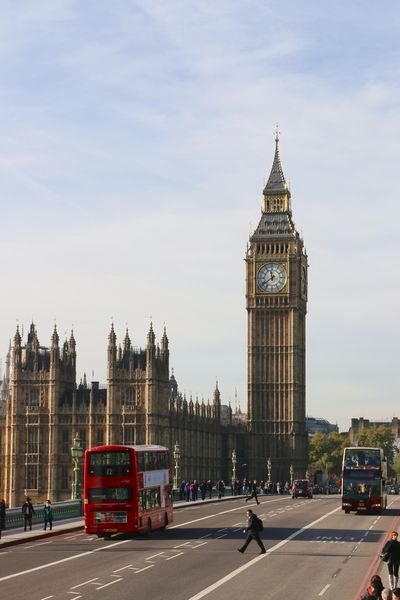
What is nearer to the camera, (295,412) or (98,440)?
(98,440)

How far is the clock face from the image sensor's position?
158875 mm

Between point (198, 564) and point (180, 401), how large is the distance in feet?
346

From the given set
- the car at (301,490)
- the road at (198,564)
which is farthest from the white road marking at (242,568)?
the car at (301,490)

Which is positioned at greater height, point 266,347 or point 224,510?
point 266,347

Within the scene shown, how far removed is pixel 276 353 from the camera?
159 metres

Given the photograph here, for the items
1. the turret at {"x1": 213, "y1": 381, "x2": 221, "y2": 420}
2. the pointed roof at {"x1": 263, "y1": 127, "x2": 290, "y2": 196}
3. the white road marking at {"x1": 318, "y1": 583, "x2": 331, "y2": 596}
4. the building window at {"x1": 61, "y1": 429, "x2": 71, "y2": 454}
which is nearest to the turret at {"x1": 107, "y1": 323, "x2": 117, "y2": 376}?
the building window at {"x1": 61, "y1": 429, "x2": 71, "y2": 454}

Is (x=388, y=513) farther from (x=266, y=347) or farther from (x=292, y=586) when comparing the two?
(x=266, y=347)

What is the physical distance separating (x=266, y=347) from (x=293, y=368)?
4.38m

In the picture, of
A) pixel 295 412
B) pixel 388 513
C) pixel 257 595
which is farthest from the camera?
pixel 295 412

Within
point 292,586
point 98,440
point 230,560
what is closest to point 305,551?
point 230,560

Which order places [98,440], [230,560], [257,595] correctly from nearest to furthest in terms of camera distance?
[257,595] → [230,560] → [98,440]

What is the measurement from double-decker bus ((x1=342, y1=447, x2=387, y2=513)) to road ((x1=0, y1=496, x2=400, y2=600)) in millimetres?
9569

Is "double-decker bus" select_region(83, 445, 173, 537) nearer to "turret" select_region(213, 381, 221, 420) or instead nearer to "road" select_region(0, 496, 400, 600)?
"road" select_region(0, 496, 400, 600)

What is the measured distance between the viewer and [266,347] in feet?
522
